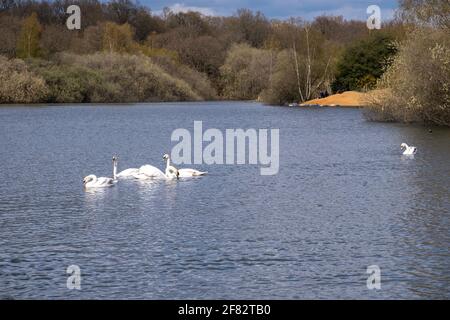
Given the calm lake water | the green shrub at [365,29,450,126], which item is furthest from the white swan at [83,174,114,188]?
the green shrub at [365,29,450,126]

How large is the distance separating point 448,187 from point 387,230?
5169 millimetres

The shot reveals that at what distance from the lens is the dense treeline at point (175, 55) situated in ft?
253

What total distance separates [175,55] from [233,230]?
104 meters

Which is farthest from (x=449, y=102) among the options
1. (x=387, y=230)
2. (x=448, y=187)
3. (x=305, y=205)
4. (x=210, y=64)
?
Answer: (x=210, y=64)

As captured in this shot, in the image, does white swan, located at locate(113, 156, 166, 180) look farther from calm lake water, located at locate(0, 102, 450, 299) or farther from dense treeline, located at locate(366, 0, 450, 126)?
dense treeline, located at locate(366, 0, 450, 126)

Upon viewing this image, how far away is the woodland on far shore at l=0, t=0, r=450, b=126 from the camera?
122ft

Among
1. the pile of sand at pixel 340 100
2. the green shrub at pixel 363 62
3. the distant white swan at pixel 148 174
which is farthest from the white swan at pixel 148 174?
the green shrub at pixel 363 62

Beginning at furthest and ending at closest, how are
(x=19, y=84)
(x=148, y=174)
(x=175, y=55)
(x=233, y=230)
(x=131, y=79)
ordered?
(x=175, y=55)
(x=131, y=79)
(x=19, y=84)
(x=148, y=174)
(x=233, y=230)

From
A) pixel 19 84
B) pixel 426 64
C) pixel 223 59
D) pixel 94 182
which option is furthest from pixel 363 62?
pixel 94 182

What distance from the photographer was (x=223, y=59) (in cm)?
11738

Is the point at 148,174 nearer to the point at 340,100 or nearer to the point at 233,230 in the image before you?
the point at 233,230

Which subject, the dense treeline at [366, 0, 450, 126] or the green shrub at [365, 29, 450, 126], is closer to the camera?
the green shrub at [365, 29, 450, 126]

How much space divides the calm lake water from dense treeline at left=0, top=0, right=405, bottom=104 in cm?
4133
